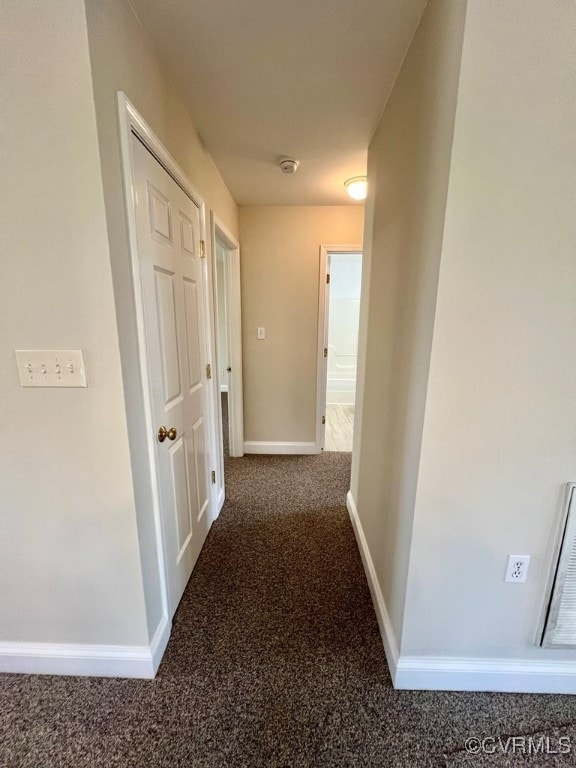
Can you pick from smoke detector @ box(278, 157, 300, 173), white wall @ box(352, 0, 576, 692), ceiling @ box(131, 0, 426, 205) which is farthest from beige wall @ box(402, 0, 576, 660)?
smoke detector @ box(278, 157, 300, 173)

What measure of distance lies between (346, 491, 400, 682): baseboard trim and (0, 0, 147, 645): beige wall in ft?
3.11

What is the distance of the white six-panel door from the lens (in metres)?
1.18

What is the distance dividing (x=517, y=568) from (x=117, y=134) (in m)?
1.93

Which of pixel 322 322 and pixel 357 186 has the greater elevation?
pixel 357 186

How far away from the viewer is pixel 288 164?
6.50 ft

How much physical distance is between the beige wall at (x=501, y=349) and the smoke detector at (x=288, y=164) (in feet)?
4.41

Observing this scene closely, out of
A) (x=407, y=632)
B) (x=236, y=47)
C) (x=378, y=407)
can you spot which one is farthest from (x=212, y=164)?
(x=407, y=632)

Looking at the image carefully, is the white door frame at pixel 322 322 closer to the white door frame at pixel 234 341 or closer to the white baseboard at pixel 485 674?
the white door frame at pixel 234 341

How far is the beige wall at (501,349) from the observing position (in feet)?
2.65

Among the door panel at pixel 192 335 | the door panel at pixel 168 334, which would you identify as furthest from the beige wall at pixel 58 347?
the door panel at pixel 192 335

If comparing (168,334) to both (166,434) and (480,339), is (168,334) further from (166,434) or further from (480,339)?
(480,339)

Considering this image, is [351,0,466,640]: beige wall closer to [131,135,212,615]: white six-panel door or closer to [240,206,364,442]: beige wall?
[131,135,212,615]: white six-panel door

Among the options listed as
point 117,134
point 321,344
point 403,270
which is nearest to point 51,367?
point 117,134

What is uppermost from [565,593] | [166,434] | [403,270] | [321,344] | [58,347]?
[403,270]
